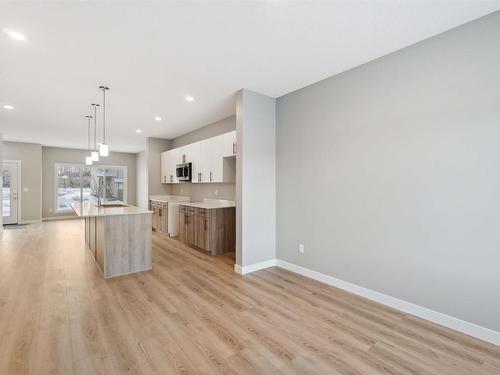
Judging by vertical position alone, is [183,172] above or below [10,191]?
above

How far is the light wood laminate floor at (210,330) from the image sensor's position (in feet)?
6.15

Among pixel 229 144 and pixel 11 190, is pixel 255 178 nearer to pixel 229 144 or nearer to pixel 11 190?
pixel 229 144

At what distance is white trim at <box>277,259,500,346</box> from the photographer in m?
2.19

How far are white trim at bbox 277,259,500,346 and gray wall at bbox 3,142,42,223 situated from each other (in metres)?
9.66

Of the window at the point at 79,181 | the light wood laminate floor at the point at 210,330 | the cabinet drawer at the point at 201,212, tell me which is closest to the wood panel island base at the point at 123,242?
the light wood laminate floor at the point at 210,330

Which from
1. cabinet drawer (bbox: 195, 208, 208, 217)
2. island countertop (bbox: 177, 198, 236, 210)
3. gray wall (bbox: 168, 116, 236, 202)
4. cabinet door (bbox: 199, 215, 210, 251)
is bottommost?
cabinet door (bbox: 199, 215, 210, 251)

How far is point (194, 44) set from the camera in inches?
104

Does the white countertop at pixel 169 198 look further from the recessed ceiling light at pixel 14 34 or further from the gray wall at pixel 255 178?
the recessed ceiling light at pixel 14 34

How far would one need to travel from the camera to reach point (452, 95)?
2377 mm

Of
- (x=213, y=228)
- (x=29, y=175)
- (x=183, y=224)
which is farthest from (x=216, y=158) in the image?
(x=29, y=175)

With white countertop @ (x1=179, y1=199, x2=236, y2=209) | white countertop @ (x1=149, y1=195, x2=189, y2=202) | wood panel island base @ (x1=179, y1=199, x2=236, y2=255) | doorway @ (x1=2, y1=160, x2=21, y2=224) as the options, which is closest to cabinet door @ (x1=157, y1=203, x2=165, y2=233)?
white countertop @ (x1=149, y1=195, x2=189, y2=202)

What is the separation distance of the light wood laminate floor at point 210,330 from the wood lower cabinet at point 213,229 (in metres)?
1.08

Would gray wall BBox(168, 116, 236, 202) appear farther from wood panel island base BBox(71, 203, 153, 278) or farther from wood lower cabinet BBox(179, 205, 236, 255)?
wood panel island base BBox(71, 203, 153, 278)

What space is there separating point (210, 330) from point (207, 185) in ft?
13.6
